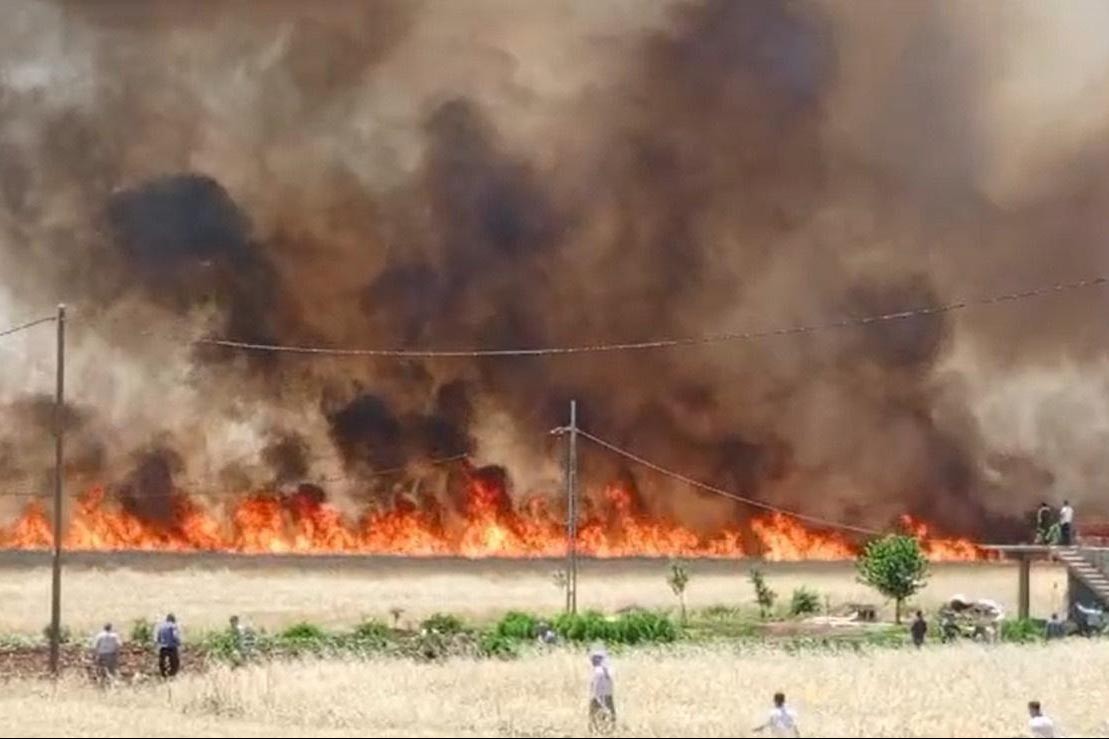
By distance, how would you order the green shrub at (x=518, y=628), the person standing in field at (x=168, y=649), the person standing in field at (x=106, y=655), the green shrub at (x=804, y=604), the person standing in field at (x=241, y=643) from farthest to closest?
1. the green shrub at (x=804, y=604)
2. the green shrub at (x=518, y=628)
3. the person standing in field at (x=241, y=643)
4. the person standing in field at (x=168, y=649)
5. the person standing in field at (x=106, y=655)

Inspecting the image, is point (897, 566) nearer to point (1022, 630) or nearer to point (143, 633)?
point (1022, 630)

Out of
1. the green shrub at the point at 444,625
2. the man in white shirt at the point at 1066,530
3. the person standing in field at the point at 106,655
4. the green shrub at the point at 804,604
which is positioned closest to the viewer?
the person standing in field at the point at 106,655

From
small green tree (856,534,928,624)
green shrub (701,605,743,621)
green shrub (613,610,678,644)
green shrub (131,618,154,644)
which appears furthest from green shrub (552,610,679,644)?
small green tree (856,534,928,624)

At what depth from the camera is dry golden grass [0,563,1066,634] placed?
79.3 meters

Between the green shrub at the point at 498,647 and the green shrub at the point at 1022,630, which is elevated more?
the green shrub at the point at 498,647

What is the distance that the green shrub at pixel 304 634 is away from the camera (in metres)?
62.0

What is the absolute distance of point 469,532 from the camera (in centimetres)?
10725

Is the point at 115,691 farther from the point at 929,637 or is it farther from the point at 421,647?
the point at 929,637

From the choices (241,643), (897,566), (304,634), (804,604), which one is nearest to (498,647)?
(241,643)

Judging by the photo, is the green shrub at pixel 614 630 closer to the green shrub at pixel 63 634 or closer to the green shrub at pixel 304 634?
the green shrub at pixel 304 634

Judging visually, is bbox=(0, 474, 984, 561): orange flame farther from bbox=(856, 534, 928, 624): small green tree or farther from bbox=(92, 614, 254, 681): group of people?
bbox=(92, 614, 254, 681): group of people

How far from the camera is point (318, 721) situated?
127ft

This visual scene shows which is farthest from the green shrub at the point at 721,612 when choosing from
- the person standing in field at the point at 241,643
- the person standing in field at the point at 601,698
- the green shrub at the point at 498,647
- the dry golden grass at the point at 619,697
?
the person standing in field at the point at 601,698

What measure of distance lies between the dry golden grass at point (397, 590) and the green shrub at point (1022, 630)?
20.2 m
